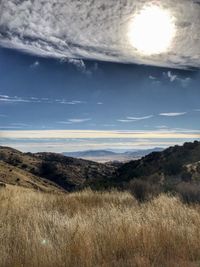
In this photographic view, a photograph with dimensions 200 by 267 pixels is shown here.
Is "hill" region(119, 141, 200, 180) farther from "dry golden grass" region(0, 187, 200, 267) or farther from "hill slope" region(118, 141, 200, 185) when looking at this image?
"dry golden grass" region(0, 187, 200, 267)

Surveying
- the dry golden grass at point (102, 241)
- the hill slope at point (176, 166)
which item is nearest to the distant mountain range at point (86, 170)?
the hill slope at point (176, 166)

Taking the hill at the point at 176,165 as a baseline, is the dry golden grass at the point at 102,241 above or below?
below

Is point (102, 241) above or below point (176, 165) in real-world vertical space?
below

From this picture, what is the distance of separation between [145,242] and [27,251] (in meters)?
1.87

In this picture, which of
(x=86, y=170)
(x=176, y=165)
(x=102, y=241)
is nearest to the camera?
(x=102, y=241)

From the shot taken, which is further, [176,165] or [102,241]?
[176,165]

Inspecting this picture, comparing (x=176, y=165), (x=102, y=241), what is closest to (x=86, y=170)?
(x=176, y=165)

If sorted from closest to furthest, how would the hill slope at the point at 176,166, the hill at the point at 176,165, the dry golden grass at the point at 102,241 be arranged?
the dry golden grass at the point at 102,241 < the hill slope at the point at 176,166 < the hill at the point at 176,165

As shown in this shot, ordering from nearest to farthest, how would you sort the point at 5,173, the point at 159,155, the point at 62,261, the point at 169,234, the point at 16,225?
the point at 62,261 < the point at 169,234 < the point at 16,225 < the point at 159,155 < the point at 5,173

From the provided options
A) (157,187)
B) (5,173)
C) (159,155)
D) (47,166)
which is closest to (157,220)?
(157,187)

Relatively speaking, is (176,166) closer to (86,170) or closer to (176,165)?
(176,165)

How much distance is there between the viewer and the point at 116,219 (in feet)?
27.3

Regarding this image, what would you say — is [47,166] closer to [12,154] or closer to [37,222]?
[12,154]

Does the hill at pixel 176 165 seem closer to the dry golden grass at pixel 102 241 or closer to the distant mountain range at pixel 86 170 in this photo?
the distant mountain range at pixel 86 170
